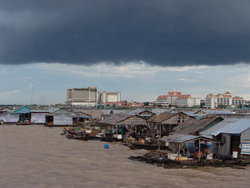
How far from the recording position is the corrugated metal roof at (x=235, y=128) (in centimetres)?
1811

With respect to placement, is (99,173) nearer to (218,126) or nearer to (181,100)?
(218,126)

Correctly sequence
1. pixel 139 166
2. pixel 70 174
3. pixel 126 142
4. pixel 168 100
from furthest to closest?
pixel 168 100 → pixel 126 142 → pixel 139 166 → pixel 70 174

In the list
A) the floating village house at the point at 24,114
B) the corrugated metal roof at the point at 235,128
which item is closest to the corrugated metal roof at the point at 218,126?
the corrugated metal roof at the point at 235,128

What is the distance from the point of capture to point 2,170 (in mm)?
16703

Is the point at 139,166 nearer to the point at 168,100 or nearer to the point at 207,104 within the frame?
the point at 207,104

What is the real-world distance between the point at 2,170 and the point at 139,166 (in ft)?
21.9

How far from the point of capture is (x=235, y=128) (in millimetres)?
18562

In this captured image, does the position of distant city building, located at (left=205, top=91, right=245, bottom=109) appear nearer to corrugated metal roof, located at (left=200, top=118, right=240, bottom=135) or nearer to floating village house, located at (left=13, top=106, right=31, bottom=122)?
floating village house, located at (left=13, top=106, right=31, bottom=122)

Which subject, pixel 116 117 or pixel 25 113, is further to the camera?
pixel 25 113

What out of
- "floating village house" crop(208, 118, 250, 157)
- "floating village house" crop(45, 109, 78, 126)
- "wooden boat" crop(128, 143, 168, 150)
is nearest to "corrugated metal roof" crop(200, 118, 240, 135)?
"floating village house" crop(208, 118, 250, 157)

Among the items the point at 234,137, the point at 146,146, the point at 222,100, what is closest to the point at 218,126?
the point at 234,137

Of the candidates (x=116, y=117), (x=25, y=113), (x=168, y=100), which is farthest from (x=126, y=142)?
(x=168, y=100)

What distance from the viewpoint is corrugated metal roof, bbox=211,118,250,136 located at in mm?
18109

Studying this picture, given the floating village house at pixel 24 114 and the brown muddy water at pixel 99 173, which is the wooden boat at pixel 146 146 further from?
the floating village house at pixel 24 114
